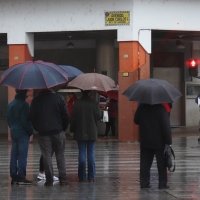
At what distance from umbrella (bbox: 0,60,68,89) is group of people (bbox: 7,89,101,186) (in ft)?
1.20

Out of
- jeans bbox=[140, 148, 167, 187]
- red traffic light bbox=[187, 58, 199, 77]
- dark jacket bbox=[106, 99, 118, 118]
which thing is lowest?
jeans bbox=[140, 148, 167, 187]

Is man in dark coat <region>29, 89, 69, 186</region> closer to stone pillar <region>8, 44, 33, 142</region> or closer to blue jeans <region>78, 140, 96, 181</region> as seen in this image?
blue jeans <region>78, 140, 96, 181</region>

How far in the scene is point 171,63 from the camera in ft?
97.3

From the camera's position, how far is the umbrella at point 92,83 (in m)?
12.5

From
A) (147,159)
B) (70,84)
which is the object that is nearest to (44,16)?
(70,84)

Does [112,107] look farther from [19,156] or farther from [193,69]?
[19,156]

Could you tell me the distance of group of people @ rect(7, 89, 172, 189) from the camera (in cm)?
1145

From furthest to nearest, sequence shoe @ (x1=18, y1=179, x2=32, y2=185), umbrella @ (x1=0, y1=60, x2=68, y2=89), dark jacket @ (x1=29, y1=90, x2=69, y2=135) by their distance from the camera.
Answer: shoe @ (x1=18, y1=179, x2=32, y2=185) < dark jacket @ (x1=29, y1=90, x2=69, y2=135) < umbrella @ (x1=0, y1=60, x2=68, y2=89)

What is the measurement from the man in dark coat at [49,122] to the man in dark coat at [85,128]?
495 millimetres

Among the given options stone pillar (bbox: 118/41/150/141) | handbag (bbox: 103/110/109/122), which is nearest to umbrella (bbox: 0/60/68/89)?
stone pillar (bbox: 118/41/150/141)

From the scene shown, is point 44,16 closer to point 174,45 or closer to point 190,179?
point 174,45

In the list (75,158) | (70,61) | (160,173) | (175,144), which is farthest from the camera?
(70,61)

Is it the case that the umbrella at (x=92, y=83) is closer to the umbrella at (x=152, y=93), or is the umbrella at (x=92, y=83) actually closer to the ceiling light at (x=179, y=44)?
the umbrella at (x=152, y=93)

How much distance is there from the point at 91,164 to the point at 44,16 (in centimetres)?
1200
